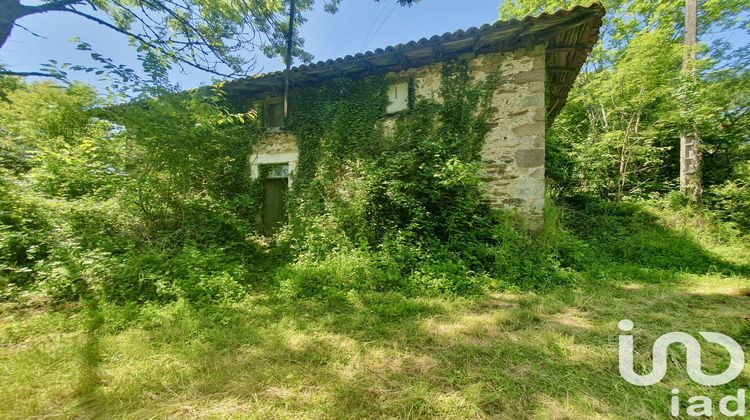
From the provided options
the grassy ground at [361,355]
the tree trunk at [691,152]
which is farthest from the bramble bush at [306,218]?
the tree trunk at [691,152]

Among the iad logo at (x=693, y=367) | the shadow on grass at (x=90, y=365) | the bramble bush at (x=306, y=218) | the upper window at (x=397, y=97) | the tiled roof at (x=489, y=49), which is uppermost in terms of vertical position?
the tiled roof at (x=489, y=49)

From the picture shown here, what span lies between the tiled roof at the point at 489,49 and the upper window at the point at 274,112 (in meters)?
0.48

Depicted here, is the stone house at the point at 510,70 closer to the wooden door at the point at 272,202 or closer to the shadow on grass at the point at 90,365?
the wooden door at the point at 272,202

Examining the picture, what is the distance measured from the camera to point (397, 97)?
592 cm

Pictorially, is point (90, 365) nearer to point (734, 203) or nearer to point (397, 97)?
point (397, 97)

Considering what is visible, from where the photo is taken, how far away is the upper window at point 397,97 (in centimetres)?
584

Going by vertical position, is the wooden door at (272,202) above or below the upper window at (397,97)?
below

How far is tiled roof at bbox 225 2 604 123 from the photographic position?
4414 millimetres

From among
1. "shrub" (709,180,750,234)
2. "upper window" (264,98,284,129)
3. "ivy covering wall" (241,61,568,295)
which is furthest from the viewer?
"upper window" (264,98,284,129)

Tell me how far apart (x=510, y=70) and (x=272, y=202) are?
20.4 ft

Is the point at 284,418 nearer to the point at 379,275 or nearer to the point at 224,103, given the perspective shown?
the point at 379,275

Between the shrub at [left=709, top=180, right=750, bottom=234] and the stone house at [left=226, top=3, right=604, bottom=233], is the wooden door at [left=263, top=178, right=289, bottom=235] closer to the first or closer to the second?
the stone house at [left=226, top=3, right=604, bottom=233]

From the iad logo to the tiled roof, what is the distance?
14.9 ft

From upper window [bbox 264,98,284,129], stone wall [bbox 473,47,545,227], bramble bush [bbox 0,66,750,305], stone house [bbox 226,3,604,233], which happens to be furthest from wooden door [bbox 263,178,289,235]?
stone wall [bbox 473,47,545,227]
